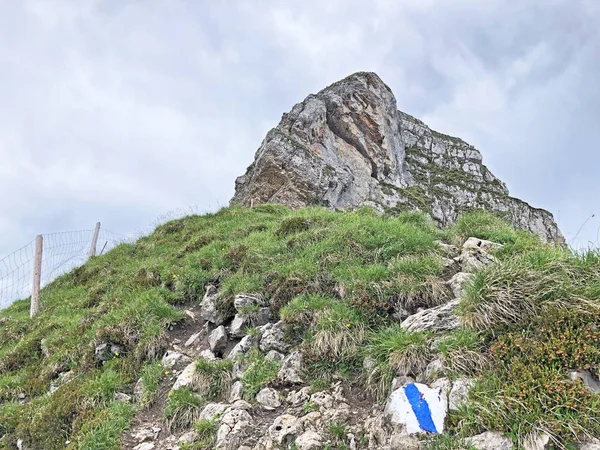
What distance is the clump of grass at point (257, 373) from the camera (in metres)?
5.87

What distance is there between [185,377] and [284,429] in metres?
2.33

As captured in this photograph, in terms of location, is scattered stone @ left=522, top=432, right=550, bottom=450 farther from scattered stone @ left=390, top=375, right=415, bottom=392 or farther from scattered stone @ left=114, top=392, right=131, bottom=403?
scattered stone @ left=114, top=392, right=131, bottom=403

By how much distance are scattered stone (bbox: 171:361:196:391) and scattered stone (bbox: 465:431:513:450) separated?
439 cm

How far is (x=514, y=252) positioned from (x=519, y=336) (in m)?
3.29

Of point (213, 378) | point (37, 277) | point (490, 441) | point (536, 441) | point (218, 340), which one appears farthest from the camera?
point (37, 277)

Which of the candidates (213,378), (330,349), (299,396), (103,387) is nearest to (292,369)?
(299,396)

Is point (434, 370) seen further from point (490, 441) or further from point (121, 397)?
point (121, 397)

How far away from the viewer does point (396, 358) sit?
16.8ft

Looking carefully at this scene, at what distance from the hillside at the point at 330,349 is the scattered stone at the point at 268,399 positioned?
20mm

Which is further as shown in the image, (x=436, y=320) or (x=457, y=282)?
(x=457, y=282)

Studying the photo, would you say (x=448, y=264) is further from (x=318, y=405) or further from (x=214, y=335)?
(x=214, y=335)

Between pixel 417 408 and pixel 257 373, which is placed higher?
pixel 257 373

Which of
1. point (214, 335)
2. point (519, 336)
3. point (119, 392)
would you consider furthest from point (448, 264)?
point (119, 392)

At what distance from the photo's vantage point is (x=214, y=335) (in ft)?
24.7
